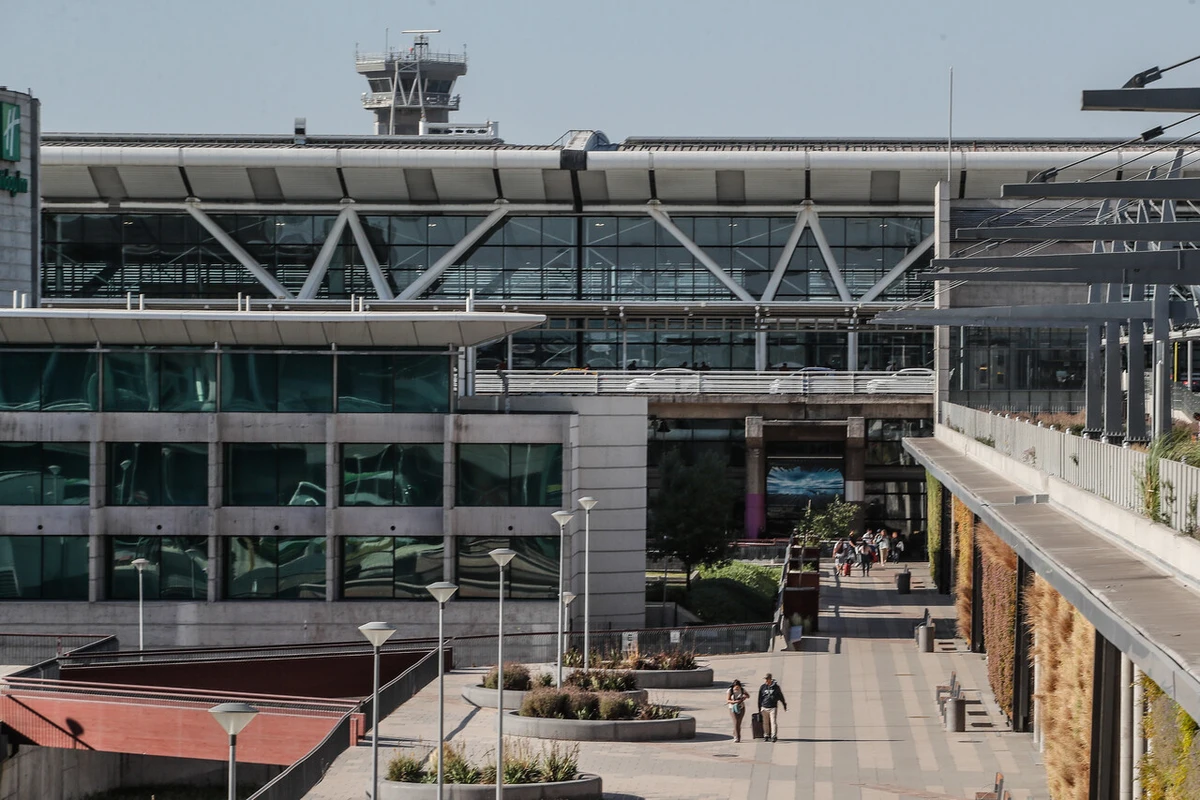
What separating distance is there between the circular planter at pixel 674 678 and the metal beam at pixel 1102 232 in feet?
45.0

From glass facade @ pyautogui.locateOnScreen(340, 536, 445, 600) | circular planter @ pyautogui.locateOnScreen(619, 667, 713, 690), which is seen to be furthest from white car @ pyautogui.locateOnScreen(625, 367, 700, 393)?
circular planter @ pyautogui.locateOnScreen(619, 667, 713, 690)

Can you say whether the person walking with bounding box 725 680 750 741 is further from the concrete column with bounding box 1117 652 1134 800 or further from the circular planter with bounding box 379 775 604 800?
the concrete column with bounding box 1117 652 1134 800

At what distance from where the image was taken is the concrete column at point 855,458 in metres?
68.0

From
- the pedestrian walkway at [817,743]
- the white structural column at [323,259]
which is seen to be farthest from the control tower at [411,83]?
the pedestrian walkway at [817,743]

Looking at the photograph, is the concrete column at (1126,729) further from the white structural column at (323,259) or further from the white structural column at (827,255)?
the white structural column at (323,259)

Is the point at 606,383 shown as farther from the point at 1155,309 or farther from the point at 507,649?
the point at 1155,309

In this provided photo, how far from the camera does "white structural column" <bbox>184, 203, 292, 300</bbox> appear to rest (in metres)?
72.1

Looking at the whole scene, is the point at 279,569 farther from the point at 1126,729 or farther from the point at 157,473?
the point at 1126,729

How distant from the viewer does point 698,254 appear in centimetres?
7294

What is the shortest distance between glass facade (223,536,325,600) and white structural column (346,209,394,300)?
2996 centimetres

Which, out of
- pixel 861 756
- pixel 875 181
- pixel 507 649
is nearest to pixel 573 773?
pixel 861 756

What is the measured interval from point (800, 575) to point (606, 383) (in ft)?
68.8

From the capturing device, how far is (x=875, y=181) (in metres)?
70.5

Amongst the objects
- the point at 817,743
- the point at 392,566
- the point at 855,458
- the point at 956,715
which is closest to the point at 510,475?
the point at 392,566
